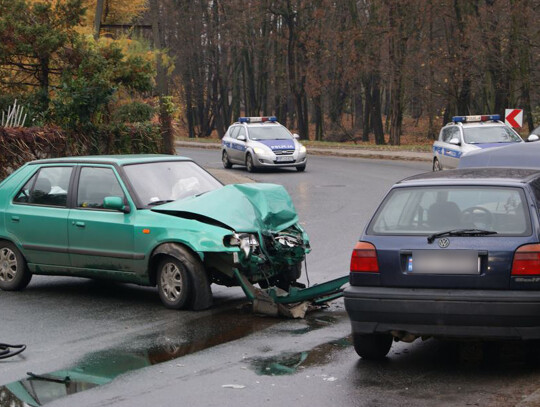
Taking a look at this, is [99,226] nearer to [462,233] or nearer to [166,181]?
[166,181]

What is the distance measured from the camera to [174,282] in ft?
30.1

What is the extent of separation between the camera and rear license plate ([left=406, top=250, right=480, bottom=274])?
6430 mm

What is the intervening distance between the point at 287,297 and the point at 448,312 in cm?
278

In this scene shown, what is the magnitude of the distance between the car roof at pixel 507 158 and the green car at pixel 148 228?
118 inches

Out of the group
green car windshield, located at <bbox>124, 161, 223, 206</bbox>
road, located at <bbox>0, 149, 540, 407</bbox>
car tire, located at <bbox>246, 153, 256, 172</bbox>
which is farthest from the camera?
car tire, located at <bbox>246, 153, 256, 172</bbox>

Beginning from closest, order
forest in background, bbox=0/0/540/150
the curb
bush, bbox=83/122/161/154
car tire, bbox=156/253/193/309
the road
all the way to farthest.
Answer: the road < car tire, bbox=156/253/193/309 < bush, bbox=83/122/161/154 < forest in background, bbox=0/0/540/150 < the curb

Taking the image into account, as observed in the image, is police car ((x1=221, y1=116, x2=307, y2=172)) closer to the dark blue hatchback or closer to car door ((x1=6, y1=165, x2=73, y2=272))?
car door ((x1=6, y1=165, x2=73, y2=272))

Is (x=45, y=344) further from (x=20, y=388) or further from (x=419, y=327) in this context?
(x=419, y=327)

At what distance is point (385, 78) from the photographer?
50906 millimetres

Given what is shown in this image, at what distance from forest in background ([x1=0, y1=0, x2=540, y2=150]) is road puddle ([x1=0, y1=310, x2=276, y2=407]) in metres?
15.7

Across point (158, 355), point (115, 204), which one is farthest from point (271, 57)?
point (158, 355)

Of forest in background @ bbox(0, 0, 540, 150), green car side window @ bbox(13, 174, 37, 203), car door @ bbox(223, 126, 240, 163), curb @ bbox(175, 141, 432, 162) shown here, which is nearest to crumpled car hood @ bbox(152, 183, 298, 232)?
green car side window @ bbox(13, 174, 37, 203)

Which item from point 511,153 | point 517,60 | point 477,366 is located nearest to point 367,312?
point 477,366

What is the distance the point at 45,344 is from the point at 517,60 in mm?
37952
